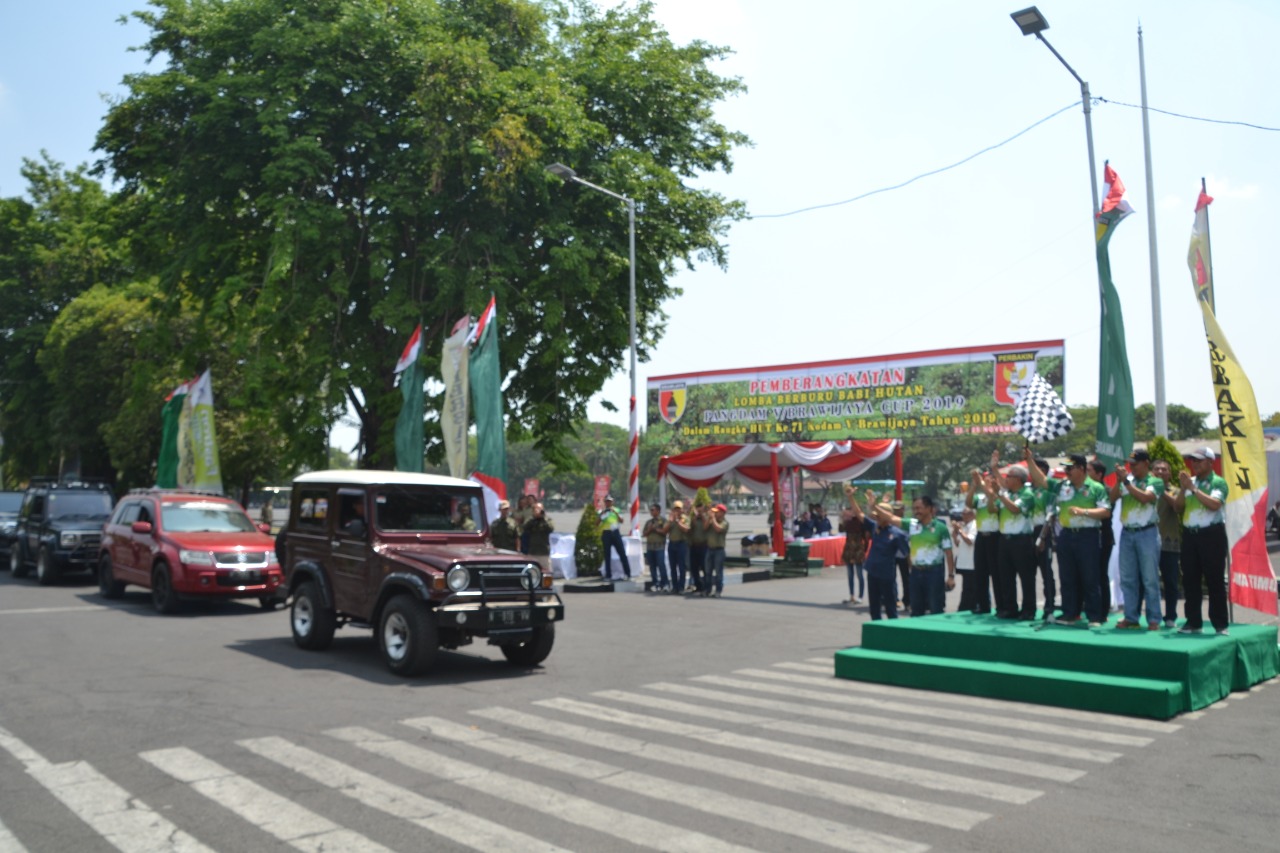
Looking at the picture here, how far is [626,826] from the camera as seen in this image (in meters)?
5.77

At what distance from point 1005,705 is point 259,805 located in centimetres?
650

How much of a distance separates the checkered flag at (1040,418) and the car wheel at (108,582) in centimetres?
1503

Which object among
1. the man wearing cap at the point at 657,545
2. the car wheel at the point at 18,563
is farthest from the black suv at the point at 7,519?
the man wearing cap at the point at 657,545

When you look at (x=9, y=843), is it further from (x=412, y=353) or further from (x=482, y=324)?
(x=412, y=353)

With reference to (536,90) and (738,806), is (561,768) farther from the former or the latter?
(536,90)

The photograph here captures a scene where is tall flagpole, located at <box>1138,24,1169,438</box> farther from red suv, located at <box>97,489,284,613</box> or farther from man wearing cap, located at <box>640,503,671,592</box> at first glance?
red suv, located at <box>97,489,284,613</box>

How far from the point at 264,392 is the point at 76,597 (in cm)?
747

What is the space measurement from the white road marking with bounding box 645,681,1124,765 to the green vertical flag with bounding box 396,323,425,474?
13.2 meters

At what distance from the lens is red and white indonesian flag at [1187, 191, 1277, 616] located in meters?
10.5

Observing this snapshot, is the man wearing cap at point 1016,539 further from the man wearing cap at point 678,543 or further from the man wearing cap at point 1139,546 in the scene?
the man wearing cap at point 678,543

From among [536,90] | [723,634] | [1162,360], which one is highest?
[536,90]

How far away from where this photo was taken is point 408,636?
10562 mm

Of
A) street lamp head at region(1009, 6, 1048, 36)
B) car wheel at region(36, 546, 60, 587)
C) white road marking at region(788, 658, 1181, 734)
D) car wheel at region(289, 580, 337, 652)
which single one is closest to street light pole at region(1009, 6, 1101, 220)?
street lamp head at region(1009, 6, 1048, 36)

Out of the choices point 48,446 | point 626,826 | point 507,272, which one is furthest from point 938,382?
point 48,446
